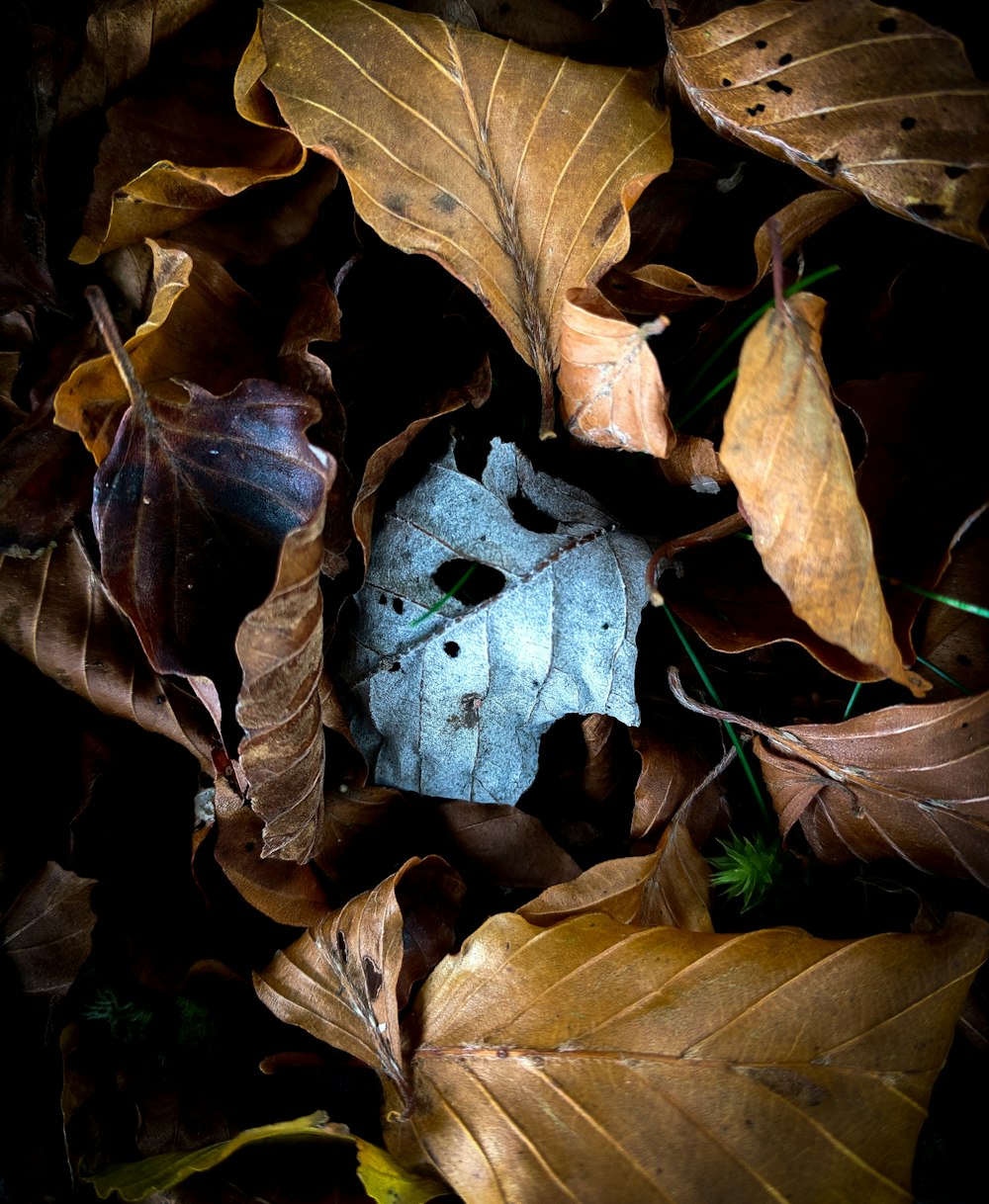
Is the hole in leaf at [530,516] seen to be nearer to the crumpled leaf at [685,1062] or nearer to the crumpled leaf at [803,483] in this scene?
the crumpled leaf at [803,483]

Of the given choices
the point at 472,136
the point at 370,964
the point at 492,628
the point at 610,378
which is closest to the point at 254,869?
the point at 370,964

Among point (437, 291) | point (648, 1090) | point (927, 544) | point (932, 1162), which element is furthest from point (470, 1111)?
point (437, 291)

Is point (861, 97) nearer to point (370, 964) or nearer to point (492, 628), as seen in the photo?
point (492, 628)

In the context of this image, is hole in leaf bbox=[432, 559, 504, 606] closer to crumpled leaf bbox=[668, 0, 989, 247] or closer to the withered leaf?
the withered leaf

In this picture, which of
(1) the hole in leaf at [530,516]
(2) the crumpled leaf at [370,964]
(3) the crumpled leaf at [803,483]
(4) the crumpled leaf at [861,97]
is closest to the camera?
(3) the crumpled leaf at [803,483]

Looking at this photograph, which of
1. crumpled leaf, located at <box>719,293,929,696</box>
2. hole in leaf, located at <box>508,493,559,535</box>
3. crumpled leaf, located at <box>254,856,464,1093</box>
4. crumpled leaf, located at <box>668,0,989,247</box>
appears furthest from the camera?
hole in leaf, located at <box>508,493,559,535</box>

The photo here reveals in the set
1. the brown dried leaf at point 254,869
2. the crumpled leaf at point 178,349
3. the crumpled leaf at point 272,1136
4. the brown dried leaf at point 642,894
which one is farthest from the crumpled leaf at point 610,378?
the crumpled leaf at point 272,1136

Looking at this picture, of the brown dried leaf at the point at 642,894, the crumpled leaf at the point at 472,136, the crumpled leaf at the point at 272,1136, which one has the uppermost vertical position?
the crumpled leaf at the point at 472,136

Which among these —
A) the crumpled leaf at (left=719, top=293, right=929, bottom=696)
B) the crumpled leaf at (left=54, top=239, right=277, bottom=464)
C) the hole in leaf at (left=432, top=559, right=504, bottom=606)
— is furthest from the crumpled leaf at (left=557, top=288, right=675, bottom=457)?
the crumpled leaf at (left=54, top=239, right=277, bottom=464)
